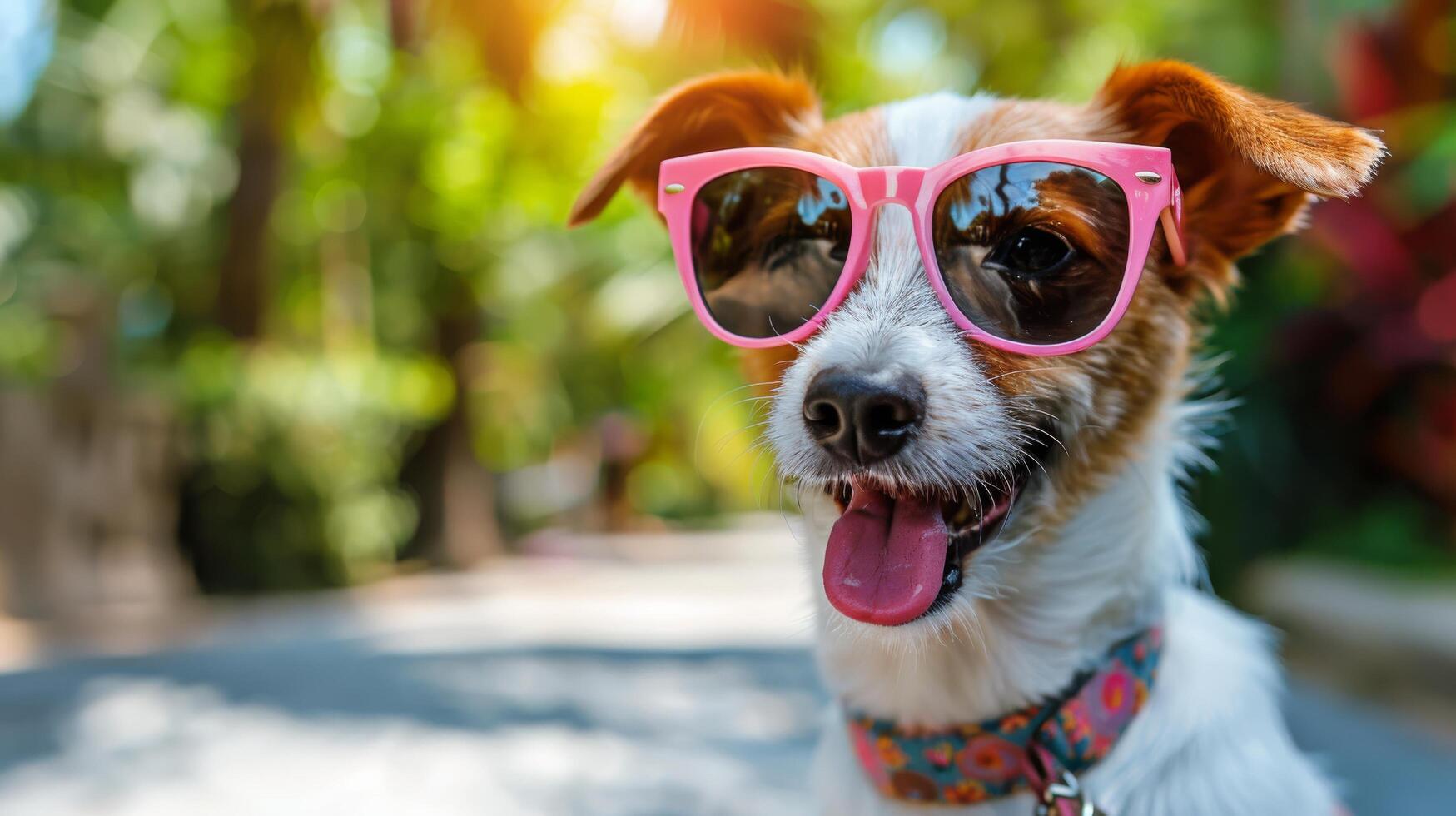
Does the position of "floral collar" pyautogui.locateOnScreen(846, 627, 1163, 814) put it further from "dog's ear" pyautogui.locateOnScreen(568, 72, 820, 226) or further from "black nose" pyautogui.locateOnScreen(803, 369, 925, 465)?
"dog's ear" pyautogui.locateOnScreen(568, 72, 820, 226)

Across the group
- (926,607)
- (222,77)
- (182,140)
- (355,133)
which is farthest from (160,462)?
(182,140)

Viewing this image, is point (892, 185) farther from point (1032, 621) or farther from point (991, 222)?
point (1032, 621)

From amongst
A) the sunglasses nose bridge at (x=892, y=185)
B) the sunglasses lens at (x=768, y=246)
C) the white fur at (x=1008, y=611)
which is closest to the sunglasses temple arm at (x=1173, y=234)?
the white fur at (x=1008, y=611)

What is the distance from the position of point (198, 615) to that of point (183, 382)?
1952mm

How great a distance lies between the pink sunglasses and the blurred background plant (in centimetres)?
35

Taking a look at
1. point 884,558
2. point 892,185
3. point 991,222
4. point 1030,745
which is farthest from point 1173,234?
point 1030,745

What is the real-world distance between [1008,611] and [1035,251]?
557mm

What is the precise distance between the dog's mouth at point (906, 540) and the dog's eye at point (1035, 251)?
0.28 meters

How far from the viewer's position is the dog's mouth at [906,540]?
159 centimetres

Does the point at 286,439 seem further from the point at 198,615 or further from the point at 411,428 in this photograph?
the point at 411,428

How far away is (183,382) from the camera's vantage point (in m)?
9.21

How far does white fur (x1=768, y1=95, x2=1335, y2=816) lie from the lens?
5.32 ft

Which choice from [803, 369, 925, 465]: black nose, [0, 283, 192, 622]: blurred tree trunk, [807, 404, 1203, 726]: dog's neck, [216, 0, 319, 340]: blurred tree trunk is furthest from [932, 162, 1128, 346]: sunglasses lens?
[216, 0, 319, 340]: blurred tree trunk

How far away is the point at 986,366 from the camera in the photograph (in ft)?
5.49
